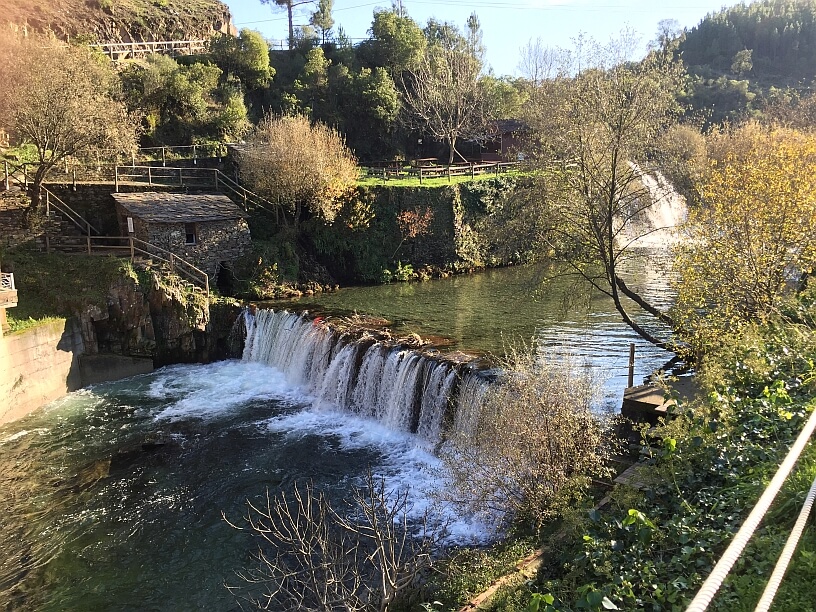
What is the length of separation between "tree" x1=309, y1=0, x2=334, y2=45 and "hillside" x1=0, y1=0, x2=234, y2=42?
24.1 feet

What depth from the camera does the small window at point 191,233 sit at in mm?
23998

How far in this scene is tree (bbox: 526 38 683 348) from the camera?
13977 mm

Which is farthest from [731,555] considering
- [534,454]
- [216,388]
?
[216,388]

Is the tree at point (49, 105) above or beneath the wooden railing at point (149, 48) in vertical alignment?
beneath

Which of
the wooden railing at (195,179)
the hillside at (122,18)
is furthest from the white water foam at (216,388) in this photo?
the hillside at (122,18)

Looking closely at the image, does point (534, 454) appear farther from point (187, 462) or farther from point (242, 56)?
point (242, 56)

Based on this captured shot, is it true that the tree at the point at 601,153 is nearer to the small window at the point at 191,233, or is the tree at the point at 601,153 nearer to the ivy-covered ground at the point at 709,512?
the ivy-covered ground at the point at 709,512

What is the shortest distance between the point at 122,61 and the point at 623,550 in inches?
1562

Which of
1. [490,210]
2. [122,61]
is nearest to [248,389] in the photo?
[490,210]

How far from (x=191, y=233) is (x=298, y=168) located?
5.78 metres

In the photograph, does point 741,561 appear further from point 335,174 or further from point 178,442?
point 335,174

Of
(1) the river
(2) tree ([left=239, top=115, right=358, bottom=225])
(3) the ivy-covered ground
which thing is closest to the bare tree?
(1) the river

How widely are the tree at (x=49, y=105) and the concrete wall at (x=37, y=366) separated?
6870mm

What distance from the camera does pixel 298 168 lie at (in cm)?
2684
